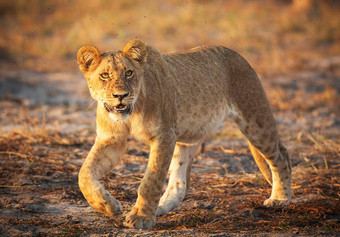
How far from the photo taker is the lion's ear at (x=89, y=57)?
14.7ft

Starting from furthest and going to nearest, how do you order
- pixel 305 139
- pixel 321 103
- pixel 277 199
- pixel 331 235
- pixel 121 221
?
pixel 321 103, pixel 305 139, pixel 277 199, pixel 121 221, pixel 331 235

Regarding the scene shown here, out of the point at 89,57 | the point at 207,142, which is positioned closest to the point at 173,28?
the point at 207,142

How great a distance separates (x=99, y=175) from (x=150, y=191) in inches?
19.6

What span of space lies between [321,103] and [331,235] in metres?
6.77

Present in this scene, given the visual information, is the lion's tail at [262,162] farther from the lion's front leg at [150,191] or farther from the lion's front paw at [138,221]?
the lion's front paw at [138,221]

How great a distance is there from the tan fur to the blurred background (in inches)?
282

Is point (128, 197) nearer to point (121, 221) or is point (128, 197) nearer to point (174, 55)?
point (121, 221)

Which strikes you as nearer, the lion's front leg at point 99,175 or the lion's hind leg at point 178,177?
the lion's front leg at point 99,175

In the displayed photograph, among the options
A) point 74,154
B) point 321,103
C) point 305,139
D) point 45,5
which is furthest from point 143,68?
point 45,5

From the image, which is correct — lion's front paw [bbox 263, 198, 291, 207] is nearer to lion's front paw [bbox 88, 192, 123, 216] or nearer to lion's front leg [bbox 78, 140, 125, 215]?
lion's front leg [bbox 78, 140, 125, 215]

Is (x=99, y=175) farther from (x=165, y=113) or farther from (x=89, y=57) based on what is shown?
(x=89, y=57)

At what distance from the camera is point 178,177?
5844 millimetres

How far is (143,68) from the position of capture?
4.91 meters

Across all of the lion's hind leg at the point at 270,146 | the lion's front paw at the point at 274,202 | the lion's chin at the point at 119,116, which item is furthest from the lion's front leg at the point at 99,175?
the lion's front paw at the point at 274,202
